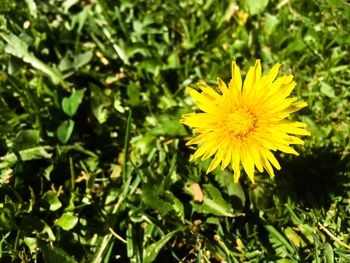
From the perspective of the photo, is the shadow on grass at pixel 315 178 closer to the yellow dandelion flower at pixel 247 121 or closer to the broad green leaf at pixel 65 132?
the yellow dandelion flower at pixel 247 121

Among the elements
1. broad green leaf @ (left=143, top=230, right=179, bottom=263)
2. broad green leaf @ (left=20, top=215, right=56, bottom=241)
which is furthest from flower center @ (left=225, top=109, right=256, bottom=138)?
broad green leaf @ (left=20, top=215, right=56, bottom=241)

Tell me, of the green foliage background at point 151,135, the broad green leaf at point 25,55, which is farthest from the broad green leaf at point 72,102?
the broad green leaf at point 25,55

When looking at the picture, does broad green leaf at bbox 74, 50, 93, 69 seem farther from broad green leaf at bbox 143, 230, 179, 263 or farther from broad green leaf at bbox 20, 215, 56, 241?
broad green leaf at bbox 143, 230, 179, 263

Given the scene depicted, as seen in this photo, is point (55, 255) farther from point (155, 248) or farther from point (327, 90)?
point (327, 90)

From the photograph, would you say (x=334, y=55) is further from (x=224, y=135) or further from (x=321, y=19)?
(x=224, y=135)

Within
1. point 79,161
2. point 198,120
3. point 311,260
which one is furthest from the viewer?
point 79,161

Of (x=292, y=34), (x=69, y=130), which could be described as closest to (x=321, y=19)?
(x=292, y=34)

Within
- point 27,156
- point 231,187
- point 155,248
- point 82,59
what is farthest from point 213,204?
point 82,59
